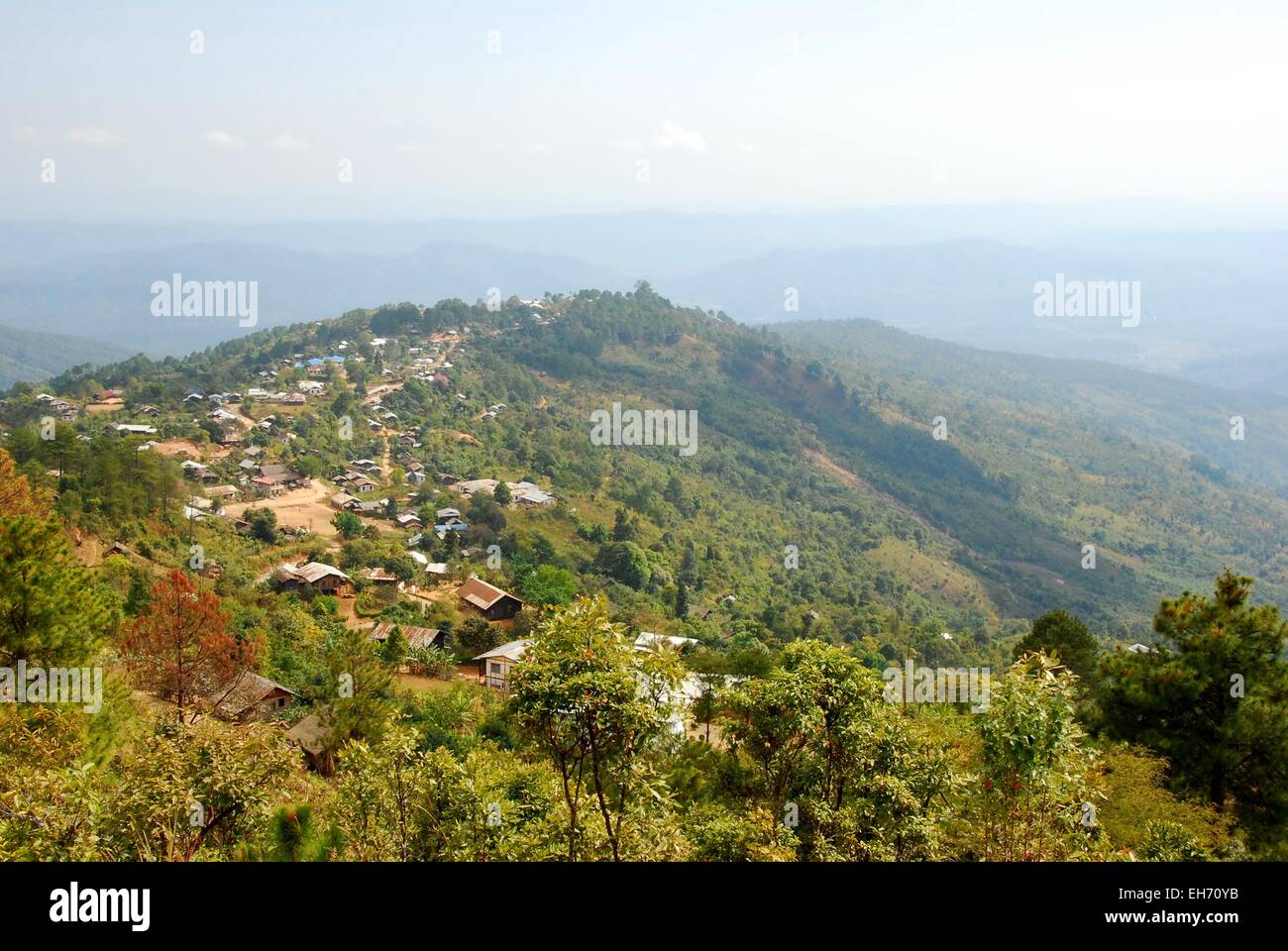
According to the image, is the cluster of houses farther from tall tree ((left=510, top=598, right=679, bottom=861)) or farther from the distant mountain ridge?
the distant mountain ridge

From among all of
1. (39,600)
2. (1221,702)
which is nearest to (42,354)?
(39,600)

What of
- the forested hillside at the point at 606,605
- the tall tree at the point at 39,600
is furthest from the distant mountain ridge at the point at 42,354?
the tall tree at the point at 39,600

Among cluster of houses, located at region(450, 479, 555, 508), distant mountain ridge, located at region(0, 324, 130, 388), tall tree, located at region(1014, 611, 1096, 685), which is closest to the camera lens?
tall tree, located at region(1014, 611, 1096, 685)

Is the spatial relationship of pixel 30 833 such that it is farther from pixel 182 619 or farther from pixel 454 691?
pixel 454 691

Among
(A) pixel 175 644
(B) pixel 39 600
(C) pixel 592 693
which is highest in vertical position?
(C) pixel 592 693

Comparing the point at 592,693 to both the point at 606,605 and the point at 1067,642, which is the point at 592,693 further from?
the point at 1067,642

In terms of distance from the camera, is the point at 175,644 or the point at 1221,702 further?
the point at 175,644

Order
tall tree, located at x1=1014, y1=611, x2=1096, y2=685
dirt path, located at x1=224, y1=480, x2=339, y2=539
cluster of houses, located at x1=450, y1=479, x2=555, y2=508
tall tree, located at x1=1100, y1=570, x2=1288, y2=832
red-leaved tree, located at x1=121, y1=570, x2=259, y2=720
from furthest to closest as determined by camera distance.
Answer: cluster of houses, located at x1=450, y1=479, x2=555, y2=508
dirt path, located at x1=224, y1=480, x2=339, y2=539
tall tree, located at x1=1014, y1=611, x2=1096, y2=685
red-leaved tree, located at x1=121, y1=570, x2=259, y2=720
tall tree, located at x1=1100, y1=570, x2=1288, y2=832

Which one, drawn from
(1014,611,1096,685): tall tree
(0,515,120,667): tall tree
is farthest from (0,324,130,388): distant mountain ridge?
(1014,611,1096,685): tall tree

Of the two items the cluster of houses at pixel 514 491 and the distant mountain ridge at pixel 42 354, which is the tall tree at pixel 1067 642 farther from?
the distant mountain ridge at pixel 42 354

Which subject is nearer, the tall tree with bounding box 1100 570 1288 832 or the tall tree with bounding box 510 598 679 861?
the tall tree with bounding box 510 598 679 861
